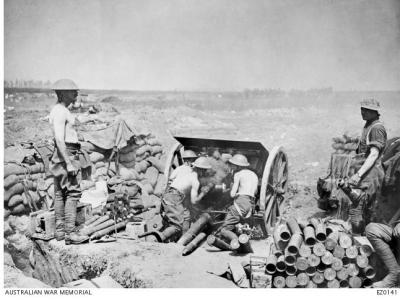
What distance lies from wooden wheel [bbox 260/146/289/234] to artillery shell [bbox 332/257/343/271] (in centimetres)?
136

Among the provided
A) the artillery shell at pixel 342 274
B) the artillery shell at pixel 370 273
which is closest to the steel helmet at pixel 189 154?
the artillery shell at pixel 342 274

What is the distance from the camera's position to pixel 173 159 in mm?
8719

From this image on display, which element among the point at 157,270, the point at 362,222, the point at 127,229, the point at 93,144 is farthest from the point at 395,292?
the point at 93,144

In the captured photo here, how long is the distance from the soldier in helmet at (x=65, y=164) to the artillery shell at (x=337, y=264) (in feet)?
12.6

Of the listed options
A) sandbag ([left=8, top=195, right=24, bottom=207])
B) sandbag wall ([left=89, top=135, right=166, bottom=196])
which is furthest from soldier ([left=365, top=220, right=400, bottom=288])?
sandbag ([left=8, top=195, right=24, bottom=207])

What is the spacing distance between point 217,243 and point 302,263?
4.81 feet

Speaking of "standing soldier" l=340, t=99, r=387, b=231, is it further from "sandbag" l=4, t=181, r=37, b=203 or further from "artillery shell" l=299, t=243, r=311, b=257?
"sandbag" l=4, t=181, r=37, b=203

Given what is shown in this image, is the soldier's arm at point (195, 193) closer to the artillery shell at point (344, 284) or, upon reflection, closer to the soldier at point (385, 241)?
the artillery shell at point (344, 284)

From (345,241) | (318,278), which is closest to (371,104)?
(345,241)

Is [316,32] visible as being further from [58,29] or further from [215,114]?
[58,29]

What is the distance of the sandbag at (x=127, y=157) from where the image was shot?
372 inches

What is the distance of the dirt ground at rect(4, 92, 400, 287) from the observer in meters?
8.66

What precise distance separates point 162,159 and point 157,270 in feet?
11.1

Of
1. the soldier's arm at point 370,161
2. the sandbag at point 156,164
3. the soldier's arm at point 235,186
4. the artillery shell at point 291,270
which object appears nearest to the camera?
the artillery shell at point 291,270
